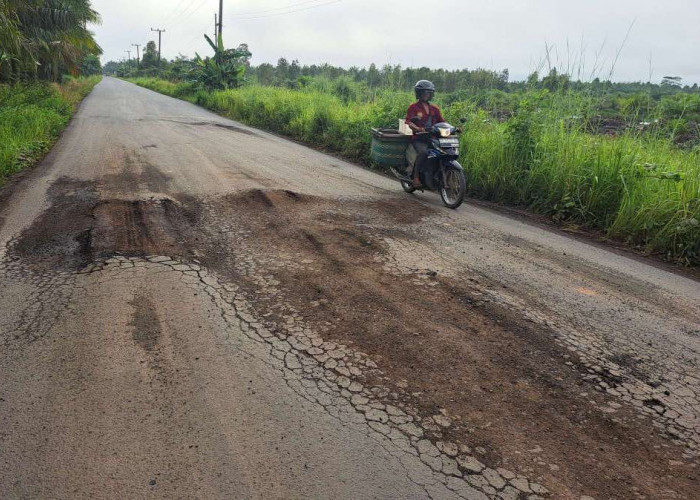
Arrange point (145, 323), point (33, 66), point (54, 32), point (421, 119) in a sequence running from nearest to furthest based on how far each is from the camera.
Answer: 1. point (145, 323)
2. point (421, 119)
3. point (33, 66)
4. point (54, 32)

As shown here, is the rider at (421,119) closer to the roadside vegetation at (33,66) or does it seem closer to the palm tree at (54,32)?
the roadside vegetation at (33,66)

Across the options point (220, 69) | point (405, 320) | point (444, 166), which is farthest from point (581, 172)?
point (220, 69)

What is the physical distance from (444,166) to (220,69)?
75.6 ft

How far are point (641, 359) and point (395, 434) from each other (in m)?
1.81

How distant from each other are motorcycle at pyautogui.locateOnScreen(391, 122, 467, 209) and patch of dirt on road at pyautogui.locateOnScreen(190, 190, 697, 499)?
1900 millimetres

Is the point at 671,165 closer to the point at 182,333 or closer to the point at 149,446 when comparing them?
the point at 182,333

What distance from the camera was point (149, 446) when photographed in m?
2.21

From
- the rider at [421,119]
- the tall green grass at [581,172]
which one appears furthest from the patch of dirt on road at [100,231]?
the tall green grass at [581,172]

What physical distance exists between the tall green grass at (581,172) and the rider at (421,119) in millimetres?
1229

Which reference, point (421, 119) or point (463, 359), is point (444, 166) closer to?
point (421, 119)

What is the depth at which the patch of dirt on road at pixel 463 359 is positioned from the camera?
2221 millimetres

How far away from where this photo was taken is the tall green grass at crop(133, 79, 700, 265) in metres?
5.65

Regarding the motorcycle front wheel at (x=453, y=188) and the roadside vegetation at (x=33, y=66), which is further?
the roadside vegetation at (x=33, y=66)

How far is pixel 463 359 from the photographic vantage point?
9.78 ft
